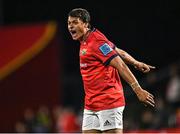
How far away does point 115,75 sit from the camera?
25.8 feet

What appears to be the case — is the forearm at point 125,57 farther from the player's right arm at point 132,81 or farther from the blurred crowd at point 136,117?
the blurred crowd at point 136,117

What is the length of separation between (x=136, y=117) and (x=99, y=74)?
8727mm

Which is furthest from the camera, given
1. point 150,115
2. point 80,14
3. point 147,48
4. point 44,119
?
point 147,48

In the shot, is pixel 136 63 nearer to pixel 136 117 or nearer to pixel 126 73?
pixel 126 73

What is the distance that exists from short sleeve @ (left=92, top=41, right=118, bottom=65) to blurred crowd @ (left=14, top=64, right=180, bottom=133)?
6.67 metres

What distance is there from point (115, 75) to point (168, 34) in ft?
51.0

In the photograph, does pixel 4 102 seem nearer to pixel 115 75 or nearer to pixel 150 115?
pixel 150 115

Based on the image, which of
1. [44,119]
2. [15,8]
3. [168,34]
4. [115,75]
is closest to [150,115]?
[44,119]

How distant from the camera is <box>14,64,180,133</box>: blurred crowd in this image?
573 inches

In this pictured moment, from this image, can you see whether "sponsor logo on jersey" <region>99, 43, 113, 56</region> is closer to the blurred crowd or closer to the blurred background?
the blurred background

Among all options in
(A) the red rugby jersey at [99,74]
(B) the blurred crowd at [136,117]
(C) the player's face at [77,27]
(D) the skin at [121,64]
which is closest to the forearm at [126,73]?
(D) the skin at [121,64]

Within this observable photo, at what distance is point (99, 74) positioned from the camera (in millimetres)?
7750

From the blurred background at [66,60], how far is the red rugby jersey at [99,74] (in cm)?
545

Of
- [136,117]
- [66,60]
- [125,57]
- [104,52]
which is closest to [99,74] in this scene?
[104,52]
